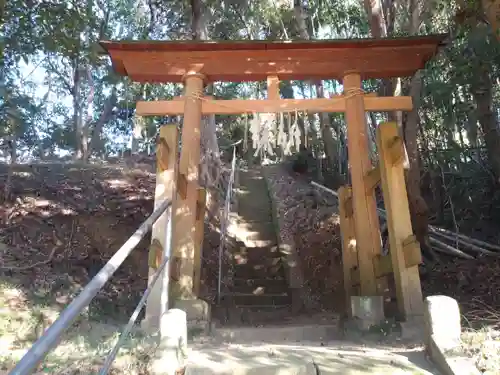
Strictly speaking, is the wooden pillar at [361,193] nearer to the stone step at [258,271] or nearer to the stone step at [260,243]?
the stone step at [258,271]

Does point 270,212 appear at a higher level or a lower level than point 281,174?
lower

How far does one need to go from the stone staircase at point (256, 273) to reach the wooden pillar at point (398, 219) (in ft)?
7.68

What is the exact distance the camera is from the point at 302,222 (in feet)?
29.1

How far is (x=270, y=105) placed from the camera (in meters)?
5.05

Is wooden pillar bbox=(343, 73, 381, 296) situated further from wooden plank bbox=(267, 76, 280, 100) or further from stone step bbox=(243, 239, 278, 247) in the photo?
stone step bbox=(243, 239, 278, 247)

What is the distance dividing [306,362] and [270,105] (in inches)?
126

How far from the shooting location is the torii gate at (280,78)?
450 centimetres

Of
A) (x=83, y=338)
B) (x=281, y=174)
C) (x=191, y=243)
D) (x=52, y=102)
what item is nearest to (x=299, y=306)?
(x=191, y=243)

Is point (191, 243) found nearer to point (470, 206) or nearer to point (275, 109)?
point (275, 109)

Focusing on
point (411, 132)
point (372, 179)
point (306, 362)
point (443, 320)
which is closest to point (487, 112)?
point (411, 132)

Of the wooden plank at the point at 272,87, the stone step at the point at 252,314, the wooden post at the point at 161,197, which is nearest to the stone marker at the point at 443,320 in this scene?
the wooden post at the point at 161,197

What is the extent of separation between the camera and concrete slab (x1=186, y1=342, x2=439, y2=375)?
2393 millimetres

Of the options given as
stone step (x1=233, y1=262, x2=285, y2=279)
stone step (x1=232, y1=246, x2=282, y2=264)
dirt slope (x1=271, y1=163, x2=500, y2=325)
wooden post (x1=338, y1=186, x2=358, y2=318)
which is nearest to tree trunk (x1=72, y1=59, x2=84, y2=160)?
dirt slope (x1=271, y1=163, x2=500, y2=325)

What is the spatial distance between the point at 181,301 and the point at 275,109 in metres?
2.34
